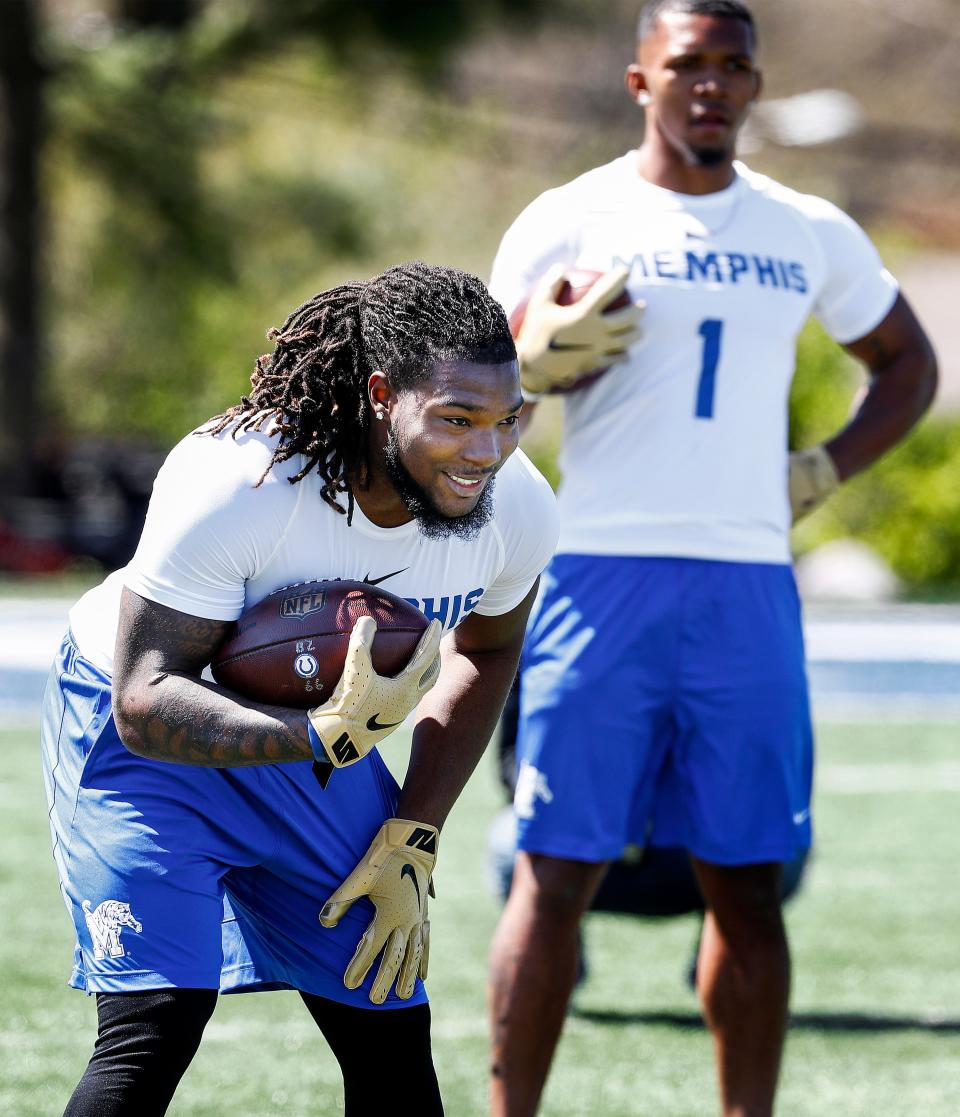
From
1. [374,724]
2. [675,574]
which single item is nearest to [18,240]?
[675,574]

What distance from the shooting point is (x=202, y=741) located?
8.74ft

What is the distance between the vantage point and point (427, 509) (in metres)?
2.78

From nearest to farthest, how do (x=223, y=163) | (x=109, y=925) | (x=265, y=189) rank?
(x=109, y=925), (x=265, y=189), (x=223, y=163)

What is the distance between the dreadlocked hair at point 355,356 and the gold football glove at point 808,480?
1.34 meters

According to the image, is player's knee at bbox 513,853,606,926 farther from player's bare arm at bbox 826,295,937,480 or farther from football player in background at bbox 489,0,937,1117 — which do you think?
player's bare arm at bbox 826,295,937,480

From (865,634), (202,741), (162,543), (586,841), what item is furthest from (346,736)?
(865,634)

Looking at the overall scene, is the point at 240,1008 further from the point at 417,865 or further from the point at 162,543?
the point at 162,543

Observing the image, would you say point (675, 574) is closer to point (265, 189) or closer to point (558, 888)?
point (558, 888)

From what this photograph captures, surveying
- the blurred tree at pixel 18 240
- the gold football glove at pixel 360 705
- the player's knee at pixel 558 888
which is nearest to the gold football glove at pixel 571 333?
the player's knee at pixel 558 888

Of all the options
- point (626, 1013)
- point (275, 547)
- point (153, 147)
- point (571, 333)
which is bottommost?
point (626, 1013)

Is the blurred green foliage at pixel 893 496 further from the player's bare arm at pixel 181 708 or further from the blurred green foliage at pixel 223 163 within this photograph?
the player's bare arm at pixel 181 708

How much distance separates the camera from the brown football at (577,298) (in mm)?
3662

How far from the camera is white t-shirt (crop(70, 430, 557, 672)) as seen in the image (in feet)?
8.86

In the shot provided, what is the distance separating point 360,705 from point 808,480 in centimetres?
168
